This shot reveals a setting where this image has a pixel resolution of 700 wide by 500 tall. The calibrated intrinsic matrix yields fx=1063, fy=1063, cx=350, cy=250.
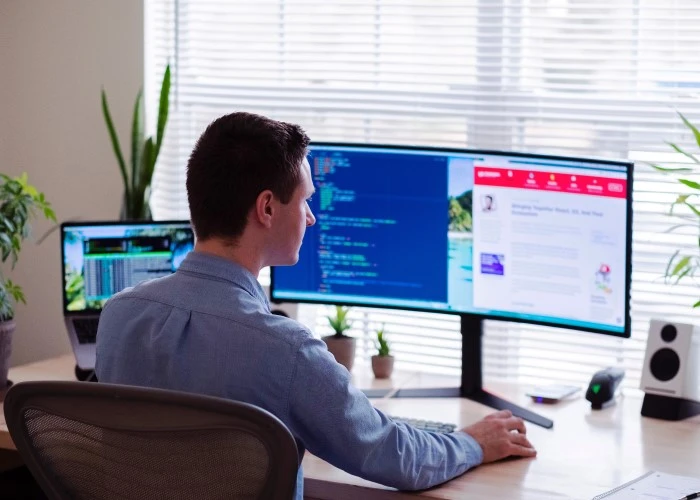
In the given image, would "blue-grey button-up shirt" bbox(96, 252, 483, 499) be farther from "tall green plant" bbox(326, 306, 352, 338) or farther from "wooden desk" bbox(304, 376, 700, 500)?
"tall green plant" bbox(326, 306, 352, 338)

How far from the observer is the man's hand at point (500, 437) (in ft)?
6.59

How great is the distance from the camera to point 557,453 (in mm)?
2090

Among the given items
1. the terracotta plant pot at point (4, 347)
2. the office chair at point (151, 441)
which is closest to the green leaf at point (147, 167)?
the terracotta plant pot at point (4, 347)

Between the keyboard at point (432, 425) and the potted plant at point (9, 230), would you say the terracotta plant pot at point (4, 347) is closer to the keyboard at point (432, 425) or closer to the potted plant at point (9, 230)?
the potted plant at point (9, 230)

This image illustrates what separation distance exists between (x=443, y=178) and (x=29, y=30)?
1.66m

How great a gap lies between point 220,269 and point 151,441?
337mm

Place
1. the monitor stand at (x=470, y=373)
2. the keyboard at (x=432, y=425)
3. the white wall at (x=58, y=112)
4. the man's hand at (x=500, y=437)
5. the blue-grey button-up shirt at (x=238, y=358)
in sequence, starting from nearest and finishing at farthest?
the blue-grey button-up shirt at (x=238, y=358) → the man's hand at (x=500, y=437) → the keyboard at (x=432, y=425) → the monitor stand at (x=470, y=373) → the white wall at (x=58, y=112)

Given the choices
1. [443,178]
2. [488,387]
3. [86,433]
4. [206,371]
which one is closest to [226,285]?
[206,371]

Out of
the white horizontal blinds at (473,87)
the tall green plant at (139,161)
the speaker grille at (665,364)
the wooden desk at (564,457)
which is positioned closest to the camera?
the wooden desk at (564,457)

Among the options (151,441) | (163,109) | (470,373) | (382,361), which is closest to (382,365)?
(382,361)

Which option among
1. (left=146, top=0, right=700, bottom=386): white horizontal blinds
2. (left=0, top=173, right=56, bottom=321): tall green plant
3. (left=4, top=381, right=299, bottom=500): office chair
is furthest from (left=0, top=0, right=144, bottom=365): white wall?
(left=4, top=381, right=299, bottom=500): office chair

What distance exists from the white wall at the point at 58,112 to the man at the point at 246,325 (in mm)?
1685

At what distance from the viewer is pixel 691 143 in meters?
2.73

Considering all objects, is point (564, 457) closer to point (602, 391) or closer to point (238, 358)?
point (602, 391)
